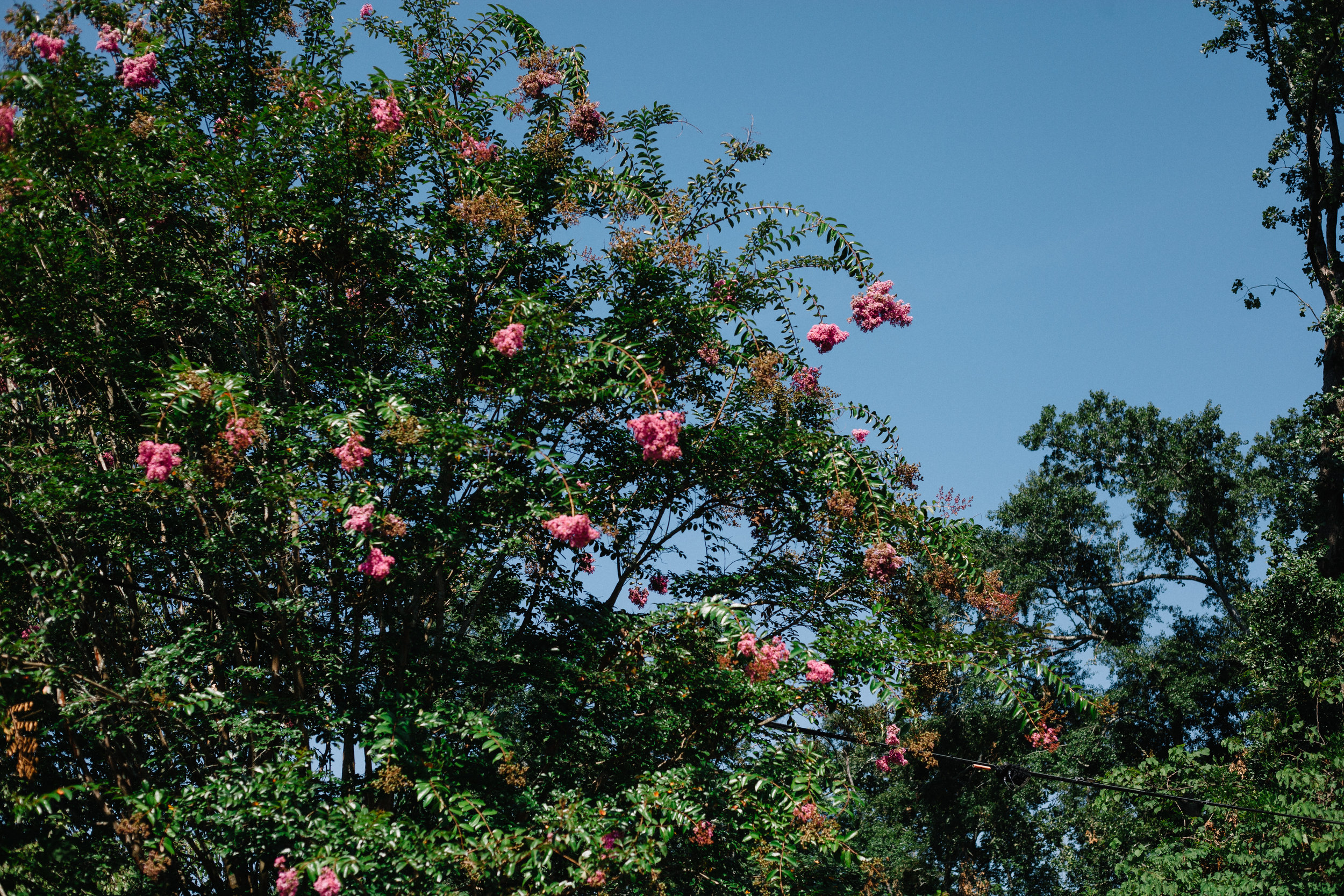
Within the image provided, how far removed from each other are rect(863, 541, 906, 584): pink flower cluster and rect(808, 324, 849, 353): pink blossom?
5.99 feet

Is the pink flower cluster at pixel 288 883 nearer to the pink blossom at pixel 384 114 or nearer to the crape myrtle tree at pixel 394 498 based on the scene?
the crape myrtle tree at pixel 394 498

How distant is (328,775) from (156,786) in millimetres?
1137

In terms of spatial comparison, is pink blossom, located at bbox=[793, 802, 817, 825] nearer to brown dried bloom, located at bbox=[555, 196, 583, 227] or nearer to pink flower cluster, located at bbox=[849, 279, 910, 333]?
pink flower cluster, located at bbox=[849, 279, 910, 333]

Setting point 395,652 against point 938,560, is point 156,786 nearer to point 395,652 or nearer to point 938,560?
point 395,652

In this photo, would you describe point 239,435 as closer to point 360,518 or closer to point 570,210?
point 360,518

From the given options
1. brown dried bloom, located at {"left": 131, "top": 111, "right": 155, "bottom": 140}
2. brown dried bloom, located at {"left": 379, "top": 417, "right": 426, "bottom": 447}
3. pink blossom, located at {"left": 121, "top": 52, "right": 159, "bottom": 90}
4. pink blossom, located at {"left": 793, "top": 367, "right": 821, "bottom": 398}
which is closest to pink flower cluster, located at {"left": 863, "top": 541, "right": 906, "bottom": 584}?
pink blossom, located at {"left": 793, "top": 367, "right": 821, "bottom": 398}

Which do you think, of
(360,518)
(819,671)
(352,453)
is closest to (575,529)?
(360,518)

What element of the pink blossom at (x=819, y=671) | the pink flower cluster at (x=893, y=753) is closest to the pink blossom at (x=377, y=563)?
the pink blossom at (x=819, y=671)

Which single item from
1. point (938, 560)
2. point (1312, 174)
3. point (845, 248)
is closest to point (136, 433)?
point (845, 248)

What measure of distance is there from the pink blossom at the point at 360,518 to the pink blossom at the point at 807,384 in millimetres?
4050

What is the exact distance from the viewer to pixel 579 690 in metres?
7.37

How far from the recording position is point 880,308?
8242 mm

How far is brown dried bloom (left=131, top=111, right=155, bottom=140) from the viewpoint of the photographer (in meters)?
7.50

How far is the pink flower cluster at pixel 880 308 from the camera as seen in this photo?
825 cm
